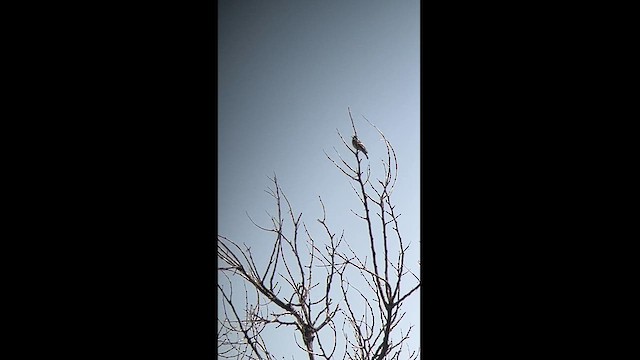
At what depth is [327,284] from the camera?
4.72ft

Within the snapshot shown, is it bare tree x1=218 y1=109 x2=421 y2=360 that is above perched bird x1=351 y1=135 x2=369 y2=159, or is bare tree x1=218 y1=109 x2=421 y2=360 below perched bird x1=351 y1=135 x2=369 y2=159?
below

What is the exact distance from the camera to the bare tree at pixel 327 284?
4.55 feet

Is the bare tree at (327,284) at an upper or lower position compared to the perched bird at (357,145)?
lower

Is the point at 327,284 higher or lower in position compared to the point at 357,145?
lower

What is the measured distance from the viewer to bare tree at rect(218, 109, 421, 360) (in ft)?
4.55
